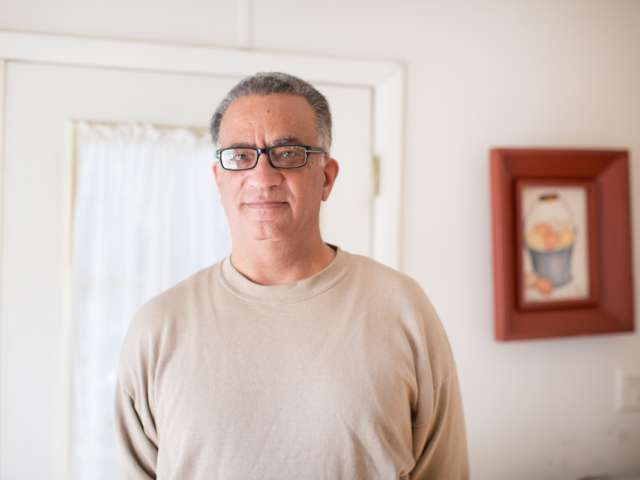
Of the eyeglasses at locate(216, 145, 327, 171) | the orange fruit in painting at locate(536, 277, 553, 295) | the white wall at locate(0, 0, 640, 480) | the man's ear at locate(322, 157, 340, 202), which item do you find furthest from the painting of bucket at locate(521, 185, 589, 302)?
the eyeglasses at locate(216, 145, 327, 171)

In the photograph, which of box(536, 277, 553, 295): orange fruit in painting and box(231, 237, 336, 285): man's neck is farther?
box(536, 277, 553, 295): orange fruit in painting

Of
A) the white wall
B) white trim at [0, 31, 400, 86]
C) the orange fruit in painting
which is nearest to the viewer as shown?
white trim at [0, 31, 400, 86]

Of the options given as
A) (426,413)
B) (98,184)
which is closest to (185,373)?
(426,413)

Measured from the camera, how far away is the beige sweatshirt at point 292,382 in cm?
81

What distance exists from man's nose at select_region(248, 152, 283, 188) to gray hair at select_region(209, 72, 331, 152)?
4.3 inches

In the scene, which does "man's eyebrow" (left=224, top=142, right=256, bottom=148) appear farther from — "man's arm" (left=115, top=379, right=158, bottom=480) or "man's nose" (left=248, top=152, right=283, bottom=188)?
"man's arm" (left=115, top=379, right=158, bottom=480)

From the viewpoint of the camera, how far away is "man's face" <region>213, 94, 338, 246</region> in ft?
2.73

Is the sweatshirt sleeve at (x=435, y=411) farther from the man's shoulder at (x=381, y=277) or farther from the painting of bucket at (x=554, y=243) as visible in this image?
the painting of bucket at (x=554, y=243)

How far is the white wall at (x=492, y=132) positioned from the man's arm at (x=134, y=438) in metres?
0.87

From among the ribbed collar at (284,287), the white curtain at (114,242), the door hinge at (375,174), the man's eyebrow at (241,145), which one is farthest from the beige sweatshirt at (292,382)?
the door hinge at (375,174)

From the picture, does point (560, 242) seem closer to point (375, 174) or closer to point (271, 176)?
point (375, 174)

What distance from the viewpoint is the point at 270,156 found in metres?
0.83

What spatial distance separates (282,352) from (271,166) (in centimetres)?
30

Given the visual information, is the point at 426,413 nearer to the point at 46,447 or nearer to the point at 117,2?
the point at 46,447
